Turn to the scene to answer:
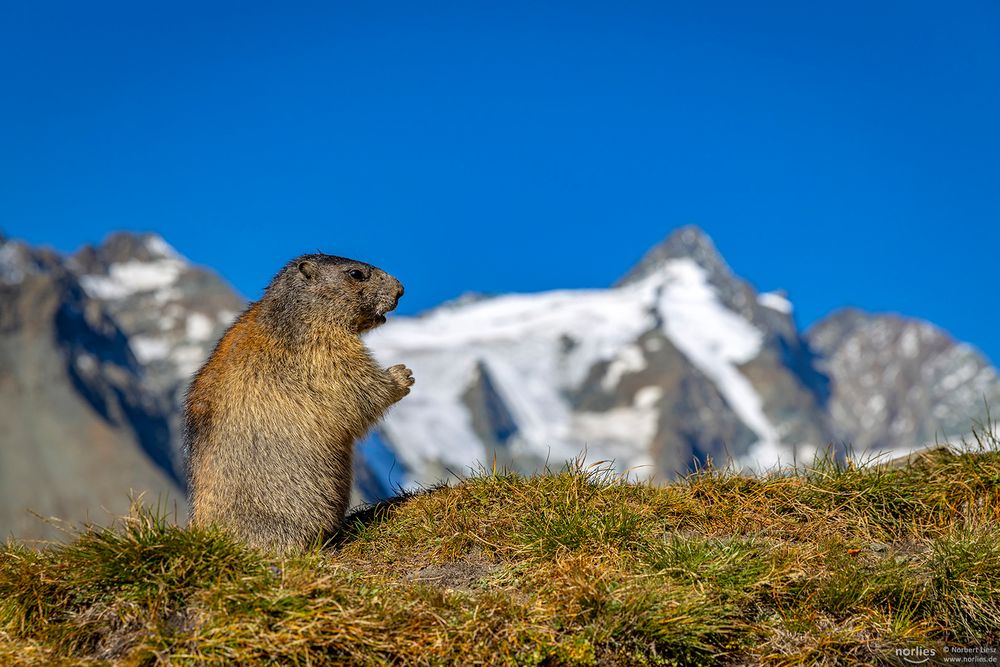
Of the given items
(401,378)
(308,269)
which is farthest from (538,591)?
(308,269)

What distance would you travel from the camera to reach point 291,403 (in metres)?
10.9

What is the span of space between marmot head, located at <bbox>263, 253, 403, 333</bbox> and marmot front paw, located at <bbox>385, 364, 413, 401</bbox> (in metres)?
0.75

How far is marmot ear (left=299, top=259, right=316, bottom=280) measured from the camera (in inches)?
472

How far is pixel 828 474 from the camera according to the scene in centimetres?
1098

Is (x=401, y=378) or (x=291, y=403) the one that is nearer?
(x=291, y=403)

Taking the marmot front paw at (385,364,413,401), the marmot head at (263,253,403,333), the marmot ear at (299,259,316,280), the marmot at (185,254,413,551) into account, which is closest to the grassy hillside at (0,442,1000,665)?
the marmot at (185,254,413,551)

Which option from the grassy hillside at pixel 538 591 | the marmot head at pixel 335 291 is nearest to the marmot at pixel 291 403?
the marmot head at pixel 335 291

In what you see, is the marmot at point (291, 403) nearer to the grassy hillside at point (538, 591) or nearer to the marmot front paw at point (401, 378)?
the marmot front paw at point (401, 378)

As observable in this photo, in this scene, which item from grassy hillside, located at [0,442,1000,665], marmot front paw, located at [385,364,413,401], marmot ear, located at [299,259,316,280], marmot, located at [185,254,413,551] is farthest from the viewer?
marmot ear, located at [299,259,316,280]

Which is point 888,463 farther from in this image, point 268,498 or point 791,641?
point 268,498

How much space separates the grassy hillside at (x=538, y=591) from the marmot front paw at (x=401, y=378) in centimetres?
198

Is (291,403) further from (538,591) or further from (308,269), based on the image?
(538,591)

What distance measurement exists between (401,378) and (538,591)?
4.16 metres

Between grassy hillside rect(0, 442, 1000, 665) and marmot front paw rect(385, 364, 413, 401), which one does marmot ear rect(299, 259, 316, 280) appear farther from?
grassy hillside rect(0, 442, 1000, 665)
